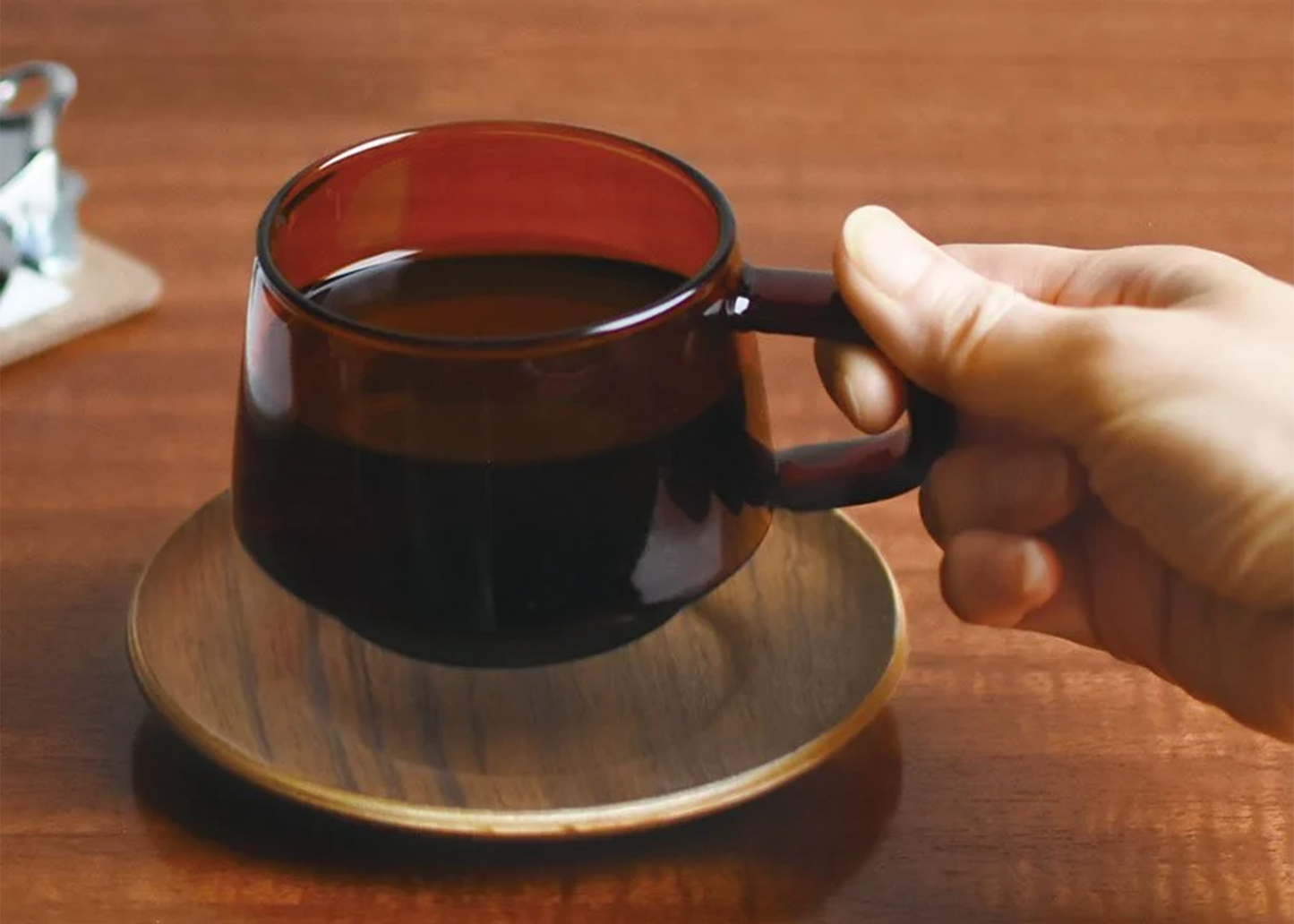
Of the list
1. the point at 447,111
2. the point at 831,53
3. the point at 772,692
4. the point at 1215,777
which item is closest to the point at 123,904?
the point at 772,692

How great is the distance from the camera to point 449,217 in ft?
1.62

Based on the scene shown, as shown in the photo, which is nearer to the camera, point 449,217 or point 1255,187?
point 449,217

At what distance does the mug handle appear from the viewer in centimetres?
44

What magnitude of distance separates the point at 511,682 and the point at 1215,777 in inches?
7.9

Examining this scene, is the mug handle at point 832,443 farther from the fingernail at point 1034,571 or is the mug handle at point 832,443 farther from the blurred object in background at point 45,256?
the blurred object in background at point 45,256

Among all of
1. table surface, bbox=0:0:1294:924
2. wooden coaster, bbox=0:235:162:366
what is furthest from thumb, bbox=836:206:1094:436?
wooden coaster, bbox=0:235:162:366

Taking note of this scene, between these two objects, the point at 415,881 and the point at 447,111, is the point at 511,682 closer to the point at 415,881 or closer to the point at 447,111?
the point at 415,881

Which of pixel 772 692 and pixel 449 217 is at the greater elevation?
pixel 449 217

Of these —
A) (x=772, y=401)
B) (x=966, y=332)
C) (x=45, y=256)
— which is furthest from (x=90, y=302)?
(x=966, y=332)

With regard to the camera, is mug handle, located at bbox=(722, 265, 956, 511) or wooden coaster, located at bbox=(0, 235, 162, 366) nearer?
mug handle, located at bbox=(722, 265, 956, 511)

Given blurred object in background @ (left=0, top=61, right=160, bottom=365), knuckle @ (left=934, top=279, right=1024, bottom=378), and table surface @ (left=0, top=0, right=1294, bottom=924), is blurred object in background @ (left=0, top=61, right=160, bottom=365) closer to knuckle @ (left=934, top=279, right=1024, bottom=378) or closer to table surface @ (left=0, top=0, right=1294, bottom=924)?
table surface @ (left=0, top=0, right=1294, bottom=924)

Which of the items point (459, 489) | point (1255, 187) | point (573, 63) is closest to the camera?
point (459, 489)

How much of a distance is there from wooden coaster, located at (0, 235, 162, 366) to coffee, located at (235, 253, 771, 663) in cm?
25

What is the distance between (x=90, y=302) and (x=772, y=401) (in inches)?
10.9
